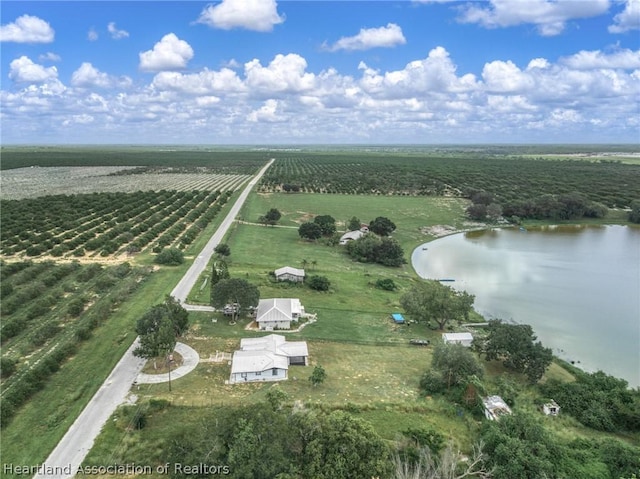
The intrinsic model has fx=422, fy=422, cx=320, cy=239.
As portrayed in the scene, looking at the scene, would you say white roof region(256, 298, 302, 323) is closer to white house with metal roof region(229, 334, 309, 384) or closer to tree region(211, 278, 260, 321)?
Result: tree region(211, 278, 260, 321)

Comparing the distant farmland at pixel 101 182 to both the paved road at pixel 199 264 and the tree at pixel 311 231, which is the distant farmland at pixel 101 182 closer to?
the paved road at pixel 199 264

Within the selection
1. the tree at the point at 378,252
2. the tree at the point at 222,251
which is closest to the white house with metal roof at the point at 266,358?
the tree at the point at 222,251

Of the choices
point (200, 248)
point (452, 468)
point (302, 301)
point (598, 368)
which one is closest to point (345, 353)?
point (302, 301)

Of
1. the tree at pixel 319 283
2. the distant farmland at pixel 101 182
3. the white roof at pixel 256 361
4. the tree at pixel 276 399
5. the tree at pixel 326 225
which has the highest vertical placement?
the distant farmland at pixel 101 182

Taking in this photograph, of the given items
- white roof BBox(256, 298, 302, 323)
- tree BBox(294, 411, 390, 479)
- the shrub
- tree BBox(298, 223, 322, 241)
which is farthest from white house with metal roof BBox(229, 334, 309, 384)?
tree BBox(298, 223, 322, 241)

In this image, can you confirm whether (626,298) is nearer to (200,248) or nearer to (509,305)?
(509,305)

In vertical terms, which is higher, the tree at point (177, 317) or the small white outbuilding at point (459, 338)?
the tree at point (177, 317)
